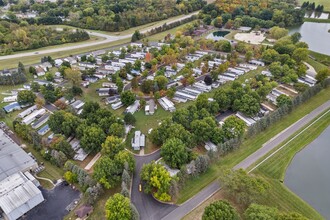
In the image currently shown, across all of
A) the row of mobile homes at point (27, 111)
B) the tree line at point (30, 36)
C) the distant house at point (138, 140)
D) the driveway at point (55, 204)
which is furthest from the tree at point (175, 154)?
the tree line at point (30, 36)

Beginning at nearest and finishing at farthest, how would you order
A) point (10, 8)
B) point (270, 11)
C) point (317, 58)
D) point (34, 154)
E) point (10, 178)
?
point (10, 178), point (34, 154), point (317, 58), point (270, 11), point (10, 8)

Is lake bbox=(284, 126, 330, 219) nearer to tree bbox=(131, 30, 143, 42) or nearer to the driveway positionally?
the driveway

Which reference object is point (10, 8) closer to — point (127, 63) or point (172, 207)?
point (127, 63)

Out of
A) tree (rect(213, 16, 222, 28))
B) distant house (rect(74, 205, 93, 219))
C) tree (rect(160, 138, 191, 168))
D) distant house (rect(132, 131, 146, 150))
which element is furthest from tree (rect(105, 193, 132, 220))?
tree (rect(213, 16, 222, 28))

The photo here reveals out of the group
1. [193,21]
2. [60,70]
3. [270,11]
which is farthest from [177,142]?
[270,11]

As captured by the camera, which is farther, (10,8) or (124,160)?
(10,8)

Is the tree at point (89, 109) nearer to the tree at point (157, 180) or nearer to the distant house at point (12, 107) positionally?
the distant house at point (12, 107)
